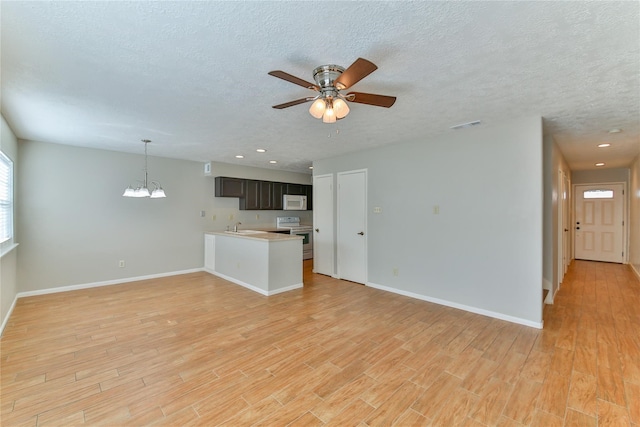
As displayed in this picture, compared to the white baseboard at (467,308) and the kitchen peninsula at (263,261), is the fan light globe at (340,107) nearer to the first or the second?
the kitchen peninsula at (263,261)

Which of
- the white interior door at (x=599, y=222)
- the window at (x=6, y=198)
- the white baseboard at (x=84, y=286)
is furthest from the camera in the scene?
the white interior door at (x=599, y=222)

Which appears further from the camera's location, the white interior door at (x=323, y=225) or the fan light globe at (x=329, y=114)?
the white interior door at (x=323, y=225)

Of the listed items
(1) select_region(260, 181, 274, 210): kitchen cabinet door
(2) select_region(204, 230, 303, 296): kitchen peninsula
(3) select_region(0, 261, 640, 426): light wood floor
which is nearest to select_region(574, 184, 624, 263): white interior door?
(3) select_region(0, 261, 640, 426): light wood floor

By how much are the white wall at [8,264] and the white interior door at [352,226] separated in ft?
15.0

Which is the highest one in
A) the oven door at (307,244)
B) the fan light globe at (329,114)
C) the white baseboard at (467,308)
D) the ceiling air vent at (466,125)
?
the ceiling air vent at (466,125)

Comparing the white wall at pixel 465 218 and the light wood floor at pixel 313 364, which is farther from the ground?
the white wall at pixel 465 218

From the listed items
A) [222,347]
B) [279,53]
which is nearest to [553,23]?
[279,53]

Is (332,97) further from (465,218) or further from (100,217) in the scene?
(100,217)

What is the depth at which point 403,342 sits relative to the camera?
2.82 m

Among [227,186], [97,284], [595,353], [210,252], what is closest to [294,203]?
[227,186]

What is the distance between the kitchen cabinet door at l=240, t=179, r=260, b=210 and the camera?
671 cm

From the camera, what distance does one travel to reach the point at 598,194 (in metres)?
7.12

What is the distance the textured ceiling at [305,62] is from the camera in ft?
4.98

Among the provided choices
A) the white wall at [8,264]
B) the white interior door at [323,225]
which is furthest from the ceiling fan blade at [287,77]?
the white interior door at [323,225]
